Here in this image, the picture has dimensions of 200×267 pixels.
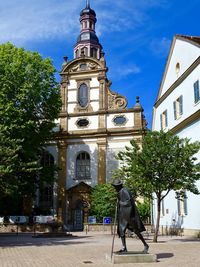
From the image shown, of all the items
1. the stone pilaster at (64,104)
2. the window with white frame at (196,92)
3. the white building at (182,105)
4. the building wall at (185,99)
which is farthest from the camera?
the stone pilaster at (64,104)

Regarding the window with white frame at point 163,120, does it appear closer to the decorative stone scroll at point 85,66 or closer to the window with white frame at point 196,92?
the window with white frame at point 196,92

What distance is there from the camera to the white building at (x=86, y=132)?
40.6m

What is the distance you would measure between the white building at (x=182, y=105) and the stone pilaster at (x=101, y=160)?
408 inches

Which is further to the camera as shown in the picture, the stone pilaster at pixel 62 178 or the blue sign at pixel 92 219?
the stone pilaster at pixel 62 178

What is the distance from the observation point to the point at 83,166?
137 feet

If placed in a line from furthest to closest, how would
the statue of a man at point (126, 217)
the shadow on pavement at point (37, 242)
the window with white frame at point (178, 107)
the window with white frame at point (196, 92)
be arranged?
the window with white frame at point (178, 107), the window with white frame at point (196, 92), the shadow on pavement at point (37, 242), the statue of a man at point (126, 217)

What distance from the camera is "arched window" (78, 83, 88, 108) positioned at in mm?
43531

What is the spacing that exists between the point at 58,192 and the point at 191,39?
2280cm

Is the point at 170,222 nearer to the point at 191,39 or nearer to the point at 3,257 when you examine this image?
the point at 191,39

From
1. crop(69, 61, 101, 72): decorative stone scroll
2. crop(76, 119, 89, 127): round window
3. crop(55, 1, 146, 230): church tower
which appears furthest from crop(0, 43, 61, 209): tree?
crop(69, 61, 101, 72): decorative stone scroll

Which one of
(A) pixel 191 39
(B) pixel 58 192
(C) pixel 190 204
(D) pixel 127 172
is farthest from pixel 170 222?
(B) pixel 58 192

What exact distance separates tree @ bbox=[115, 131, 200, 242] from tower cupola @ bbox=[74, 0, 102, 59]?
1214 inches

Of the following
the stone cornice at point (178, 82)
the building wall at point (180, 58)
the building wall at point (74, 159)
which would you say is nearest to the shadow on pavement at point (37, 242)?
the stone cornice at point (178, 82)

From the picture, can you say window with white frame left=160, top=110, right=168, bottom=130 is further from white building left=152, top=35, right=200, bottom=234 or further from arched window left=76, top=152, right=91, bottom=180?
arched window left=76, top=152, right=91, bottom=180
